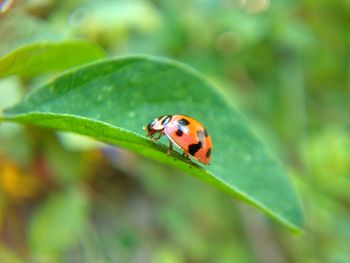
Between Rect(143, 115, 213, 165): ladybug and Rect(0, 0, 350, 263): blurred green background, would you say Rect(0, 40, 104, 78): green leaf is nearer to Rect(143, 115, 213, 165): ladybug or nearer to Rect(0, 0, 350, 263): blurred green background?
Rect(143, 115, 213, 165): ladybug

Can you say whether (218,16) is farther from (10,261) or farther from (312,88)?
(10,261)

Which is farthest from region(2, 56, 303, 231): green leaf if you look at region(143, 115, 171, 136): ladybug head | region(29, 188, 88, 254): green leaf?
region(29, 188, 88, 254): green leaf

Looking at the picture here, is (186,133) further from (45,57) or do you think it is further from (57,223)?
(57,223)

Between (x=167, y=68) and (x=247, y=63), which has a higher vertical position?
(x=167, y=68)

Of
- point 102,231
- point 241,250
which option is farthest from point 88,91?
point 241,250

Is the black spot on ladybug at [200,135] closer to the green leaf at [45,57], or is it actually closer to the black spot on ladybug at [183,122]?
the black spot on ladybug at [183,122]

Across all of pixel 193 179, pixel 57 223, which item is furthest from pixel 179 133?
pixel 193 179
